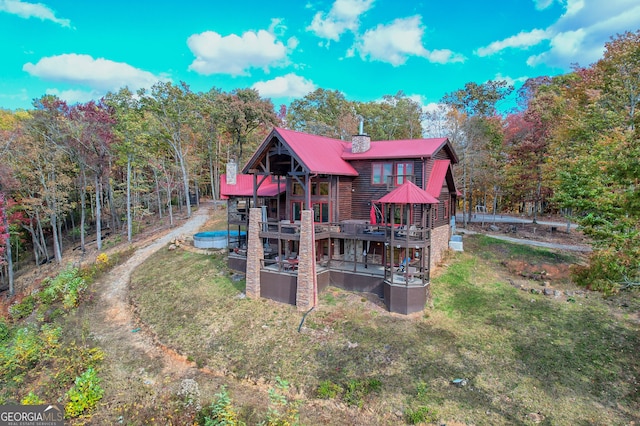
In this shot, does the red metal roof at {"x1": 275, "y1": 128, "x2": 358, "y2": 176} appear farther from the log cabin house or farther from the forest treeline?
the forest treeline

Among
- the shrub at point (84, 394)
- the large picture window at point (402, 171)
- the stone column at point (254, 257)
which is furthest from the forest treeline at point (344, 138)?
the shrub at point (84, 394)

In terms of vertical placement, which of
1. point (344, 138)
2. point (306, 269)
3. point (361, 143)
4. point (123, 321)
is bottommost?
point (123, 321)

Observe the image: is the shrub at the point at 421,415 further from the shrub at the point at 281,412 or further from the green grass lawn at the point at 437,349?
the shrub at the point at 281,412

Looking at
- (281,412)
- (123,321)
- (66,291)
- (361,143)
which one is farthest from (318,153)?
(66,291)

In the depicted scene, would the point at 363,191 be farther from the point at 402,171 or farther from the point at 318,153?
the point at 318,153

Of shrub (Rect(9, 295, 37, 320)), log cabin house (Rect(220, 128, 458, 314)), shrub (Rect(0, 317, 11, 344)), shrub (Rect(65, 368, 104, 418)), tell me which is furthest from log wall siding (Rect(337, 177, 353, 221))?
shrub (Rect(9, 295, 37, 320))
